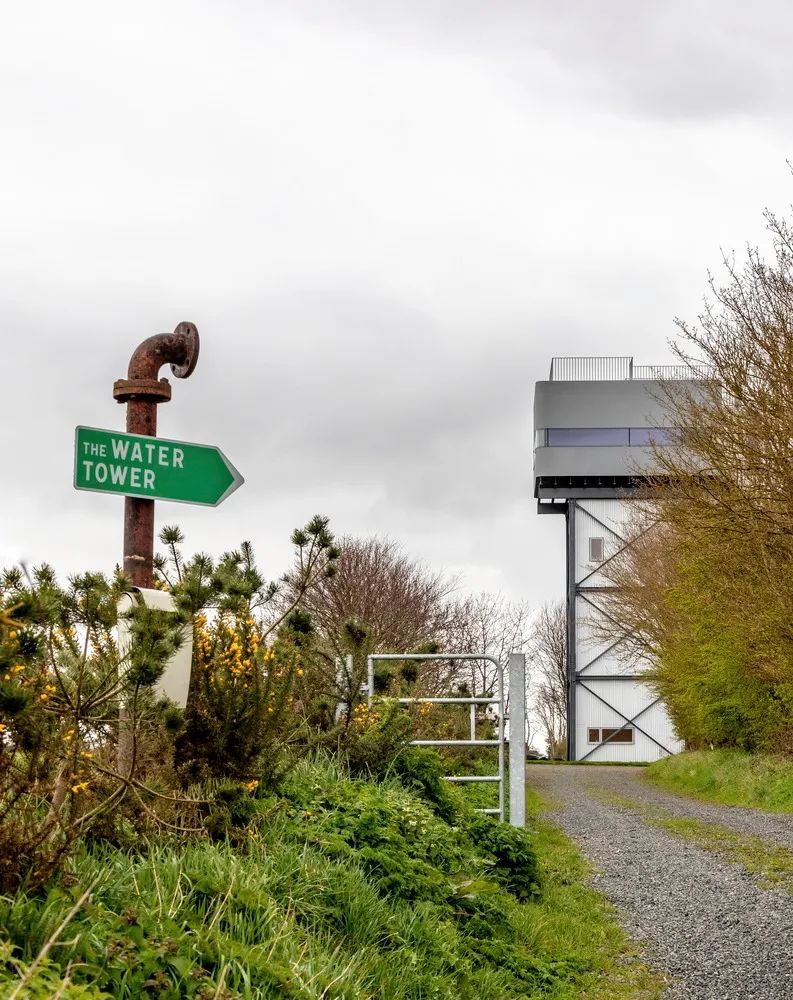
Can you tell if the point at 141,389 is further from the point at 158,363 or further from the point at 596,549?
the point at 596,549

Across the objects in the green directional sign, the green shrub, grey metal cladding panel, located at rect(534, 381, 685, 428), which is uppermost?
grey metal cladding panel, located at rect(534, 381, 685, 428)

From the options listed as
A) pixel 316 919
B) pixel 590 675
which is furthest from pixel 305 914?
pixel 590 675

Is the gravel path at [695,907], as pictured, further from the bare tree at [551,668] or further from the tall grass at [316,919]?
the bare tree at [551,668]

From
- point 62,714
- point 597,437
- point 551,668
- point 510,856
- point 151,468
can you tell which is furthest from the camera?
point 551,668

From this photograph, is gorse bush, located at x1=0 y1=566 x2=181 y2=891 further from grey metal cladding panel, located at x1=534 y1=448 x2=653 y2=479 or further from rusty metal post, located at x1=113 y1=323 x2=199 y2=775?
grey metal cladding panel, located at x1=534 y1=448 x2=653 y2=479

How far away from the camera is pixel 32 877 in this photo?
4473 millimetres

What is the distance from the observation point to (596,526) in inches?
2042

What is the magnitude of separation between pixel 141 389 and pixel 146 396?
0.16 feet

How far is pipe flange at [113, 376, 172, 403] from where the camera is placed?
6738 millimetres

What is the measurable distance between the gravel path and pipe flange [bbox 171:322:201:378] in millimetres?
4494

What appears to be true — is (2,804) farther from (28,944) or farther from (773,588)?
(773,588)

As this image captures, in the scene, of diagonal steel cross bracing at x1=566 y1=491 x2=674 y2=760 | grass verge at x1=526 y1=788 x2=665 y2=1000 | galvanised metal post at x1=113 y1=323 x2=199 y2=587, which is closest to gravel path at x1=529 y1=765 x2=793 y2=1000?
grass verge at x1=526 y1=788 x2=665 y2=1000

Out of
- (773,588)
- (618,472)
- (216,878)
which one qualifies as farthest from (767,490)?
(618,472)

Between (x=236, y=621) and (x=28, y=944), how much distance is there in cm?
424
